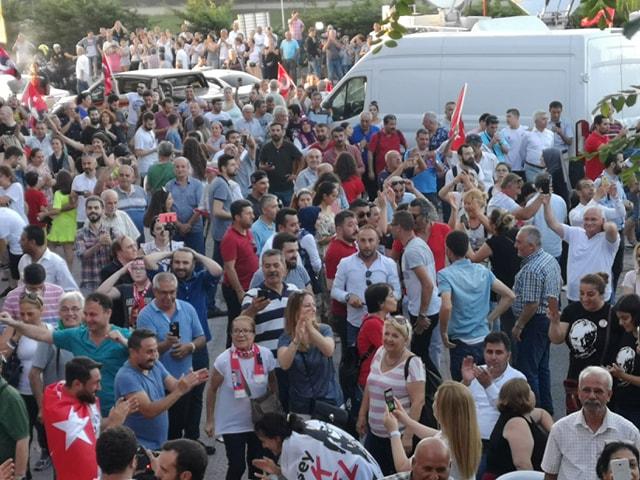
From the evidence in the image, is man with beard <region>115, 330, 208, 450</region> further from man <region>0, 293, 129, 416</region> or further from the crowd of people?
man <region>0, 293, 129, 416</region>

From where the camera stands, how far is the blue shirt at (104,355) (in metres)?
8.73

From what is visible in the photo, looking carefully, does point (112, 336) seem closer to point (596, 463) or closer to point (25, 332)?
point (25, 332)

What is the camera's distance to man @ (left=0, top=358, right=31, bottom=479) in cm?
754

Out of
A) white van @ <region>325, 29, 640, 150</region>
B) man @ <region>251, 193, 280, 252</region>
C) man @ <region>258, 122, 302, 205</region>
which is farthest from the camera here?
white van @ <region>325, 29, 640, 150</region>

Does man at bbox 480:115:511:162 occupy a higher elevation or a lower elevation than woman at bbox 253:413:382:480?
lower

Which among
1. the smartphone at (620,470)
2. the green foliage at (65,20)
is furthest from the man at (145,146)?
the green foliage at (65,20)

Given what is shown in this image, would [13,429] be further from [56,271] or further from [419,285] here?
[419,285]

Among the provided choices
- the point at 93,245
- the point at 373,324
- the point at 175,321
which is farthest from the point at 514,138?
the point at 175,321

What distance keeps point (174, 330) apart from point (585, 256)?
4085 millimetres

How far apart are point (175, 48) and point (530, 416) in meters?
34.3

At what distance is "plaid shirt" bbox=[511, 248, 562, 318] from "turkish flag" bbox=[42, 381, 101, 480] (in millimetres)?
4069

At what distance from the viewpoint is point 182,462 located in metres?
6.34

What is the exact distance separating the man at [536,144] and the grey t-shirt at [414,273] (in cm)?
824

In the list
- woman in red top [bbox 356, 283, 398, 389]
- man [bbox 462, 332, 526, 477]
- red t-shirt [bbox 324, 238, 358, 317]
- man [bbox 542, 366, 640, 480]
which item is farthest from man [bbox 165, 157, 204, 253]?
man [bbox 542, 366, 640, 480]
